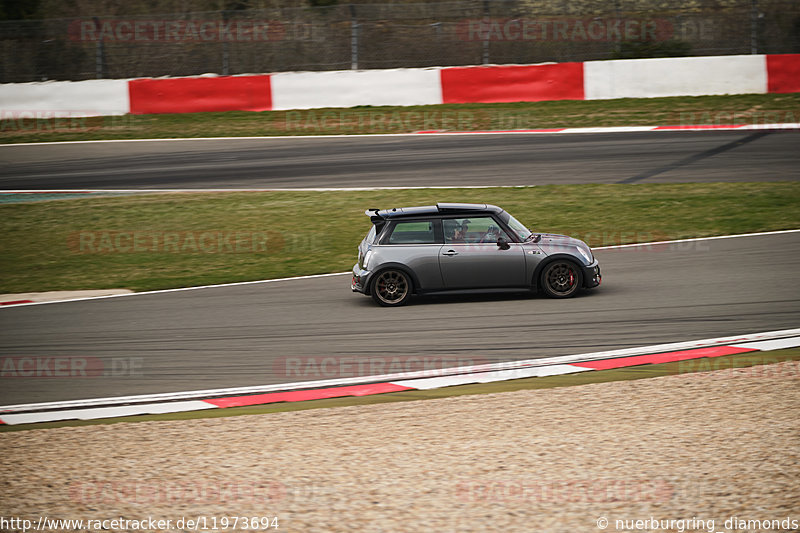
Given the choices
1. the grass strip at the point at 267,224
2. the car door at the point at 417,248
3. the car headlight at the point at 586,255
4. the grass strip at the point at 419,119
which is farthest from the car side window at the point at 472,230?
the grass strip at the point at 419,119

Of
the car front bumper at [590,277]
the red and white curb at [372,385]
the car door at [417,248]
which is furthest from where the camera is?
the car door at [417,248]

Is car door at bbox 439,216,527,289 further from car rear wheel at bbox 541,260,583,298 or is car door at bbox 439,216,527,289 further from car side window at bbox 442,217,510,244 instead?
car rear wheel at bbox 541,260,583,298

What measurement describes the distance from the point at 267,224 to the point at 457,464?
33.2ft

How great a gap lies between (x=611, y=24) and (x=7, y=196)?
18679 millimetres

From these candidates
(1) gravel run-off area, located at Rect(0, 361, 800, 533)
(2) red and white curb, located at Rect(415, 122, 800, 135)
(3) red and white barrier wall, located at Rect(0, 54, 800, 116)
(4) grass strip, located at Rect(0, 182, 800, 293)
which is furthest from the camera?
(3) red and white barrier wall, located at Rect(0, 54, 800, 116)

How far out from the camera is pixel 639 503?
198 inches

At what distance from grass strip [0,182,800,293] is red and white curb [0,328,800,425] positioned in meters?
4.67

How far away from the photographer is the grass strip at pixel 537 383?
285 inches

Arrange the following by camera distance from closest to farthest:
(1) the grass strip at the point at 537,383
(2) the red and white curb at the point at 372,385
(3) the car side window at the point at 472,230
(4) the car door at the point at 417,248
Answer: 1. (1) the grass strip at the point at 537,383
2. (2) the red and white curb at the point at 372,385
3. (4) the car door at the point at 417,248
4. (3) the car side window at the point at 472,230

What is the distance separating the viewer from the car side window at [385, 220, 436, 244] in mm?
10703

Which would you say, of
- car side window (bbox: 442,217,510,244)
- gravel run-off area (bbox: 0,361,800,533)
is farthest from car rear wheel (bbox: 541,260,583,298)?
gravel run-off area (bbox: 0,361,800,533)

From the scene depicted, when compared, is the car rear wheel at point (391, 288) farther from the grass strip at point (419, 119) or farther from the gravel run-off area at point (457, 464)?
the grass strip at point (419, 119)

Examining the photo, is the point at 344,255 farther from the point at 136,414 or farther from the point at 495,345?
the point at 136,414

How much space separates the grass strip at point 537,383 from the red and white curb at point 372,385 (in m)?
0.11
